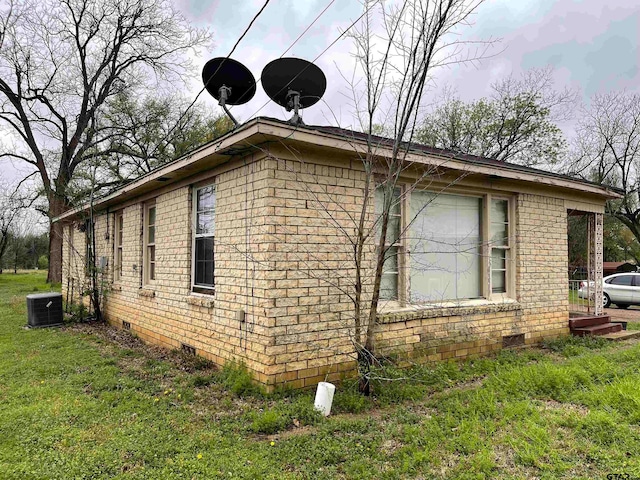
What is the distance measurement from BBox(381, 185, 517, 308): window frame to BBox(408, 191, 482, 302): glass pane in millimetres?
72

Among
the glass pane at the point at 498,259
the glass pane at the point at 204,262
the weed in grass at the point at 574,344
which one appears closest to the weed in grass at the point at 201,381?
the glass pane at the point at 204,262

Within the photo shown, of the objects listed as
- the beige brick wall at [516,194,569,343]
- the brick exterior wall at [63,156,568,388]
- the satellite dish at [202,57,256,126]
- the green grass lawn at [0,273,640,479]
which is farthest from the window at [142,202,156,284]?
the beige brick wall at [516,194,569,343]

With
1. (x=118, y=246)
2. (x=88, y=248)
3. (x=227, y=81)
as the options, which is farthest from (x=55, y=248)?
(x=227, y=81)

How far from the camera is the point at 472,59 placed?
162 inches

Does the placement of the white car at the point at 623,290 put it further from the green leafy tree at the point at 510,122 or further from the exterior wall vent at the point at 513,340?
the exterior wall vent at the point at 513,340

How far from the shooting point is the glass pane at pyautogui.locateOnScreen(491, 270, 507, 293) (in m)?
6.69

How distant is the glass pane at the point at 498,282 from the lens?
669 cm

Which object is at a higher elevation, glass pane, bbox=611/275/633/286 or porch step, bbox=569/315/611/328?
glass pane, bbox=611/275/633/286

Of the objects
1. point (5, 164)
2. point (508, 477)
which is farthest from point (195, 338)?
point (5, 164)

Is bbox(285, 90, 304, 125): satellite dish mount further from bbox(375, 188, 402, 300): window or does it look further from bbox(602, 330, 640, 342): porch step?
bbox(602, 330, 640, 342): porch step

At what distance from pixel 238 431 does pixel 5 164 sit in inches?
1129

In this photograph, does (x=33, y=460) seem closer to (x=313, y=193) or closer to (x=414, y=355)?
(x=313, y=193)

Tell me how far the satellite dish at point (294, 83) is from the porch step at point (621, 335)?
6.81m

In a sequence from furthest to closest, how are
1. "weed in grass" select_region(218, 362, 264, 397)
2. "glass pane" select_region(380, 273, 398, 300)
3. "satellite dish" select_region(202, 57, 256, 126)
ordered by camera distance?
"satellite dish" select_region(202, 57, 256, 126) → "glass pane" select_region(380, 273, 398, 300) → "weed in grass" select_region(218, 362, 264, 397)
